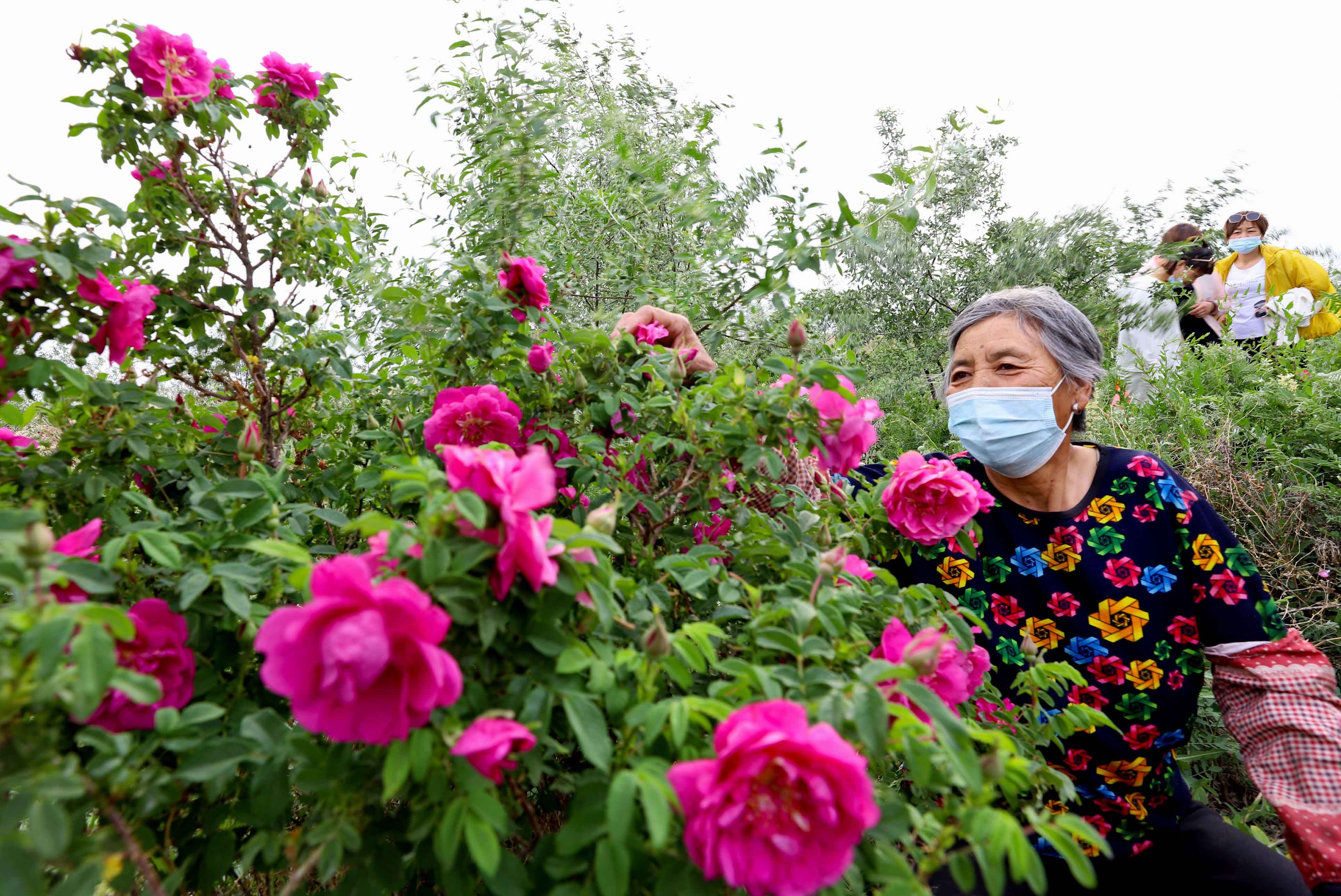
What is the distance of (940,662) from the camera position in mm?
1102

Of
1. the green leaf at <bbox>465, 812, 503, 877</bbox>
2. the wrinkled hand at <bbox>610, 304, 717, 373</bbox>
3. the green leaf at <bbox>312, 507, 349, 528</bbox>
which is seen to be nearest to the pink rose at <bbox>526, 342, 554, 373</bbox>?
the wrinkled hand at <bbox>610, 304, 717, 373</bbox>

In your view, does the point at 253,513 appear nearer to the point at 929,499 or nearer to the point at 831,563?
the point at 831,563

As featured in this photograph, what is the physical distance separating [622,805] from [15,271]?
1.17 meters

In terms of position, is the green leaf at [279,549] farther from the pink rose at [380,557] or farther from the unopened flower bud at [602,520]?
the unopened flower bud at [602,520]

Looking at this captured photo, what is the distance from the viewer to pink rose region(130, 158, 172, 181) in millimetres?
1527

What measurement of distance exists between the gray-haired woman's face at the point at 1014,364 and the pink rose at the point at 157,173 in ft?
6.72

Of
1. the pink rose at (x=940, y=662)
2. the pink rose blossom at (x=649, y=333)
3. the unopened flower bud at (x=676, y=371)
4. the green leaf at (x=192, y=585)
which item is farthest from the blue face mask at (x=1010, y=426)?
the green leaf at (x=192, y=585)

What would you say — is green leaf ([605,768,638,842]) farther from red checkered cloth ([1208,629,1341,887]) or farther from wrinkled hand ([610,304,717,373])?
red checkered cloth ([1208,629,1341,887])

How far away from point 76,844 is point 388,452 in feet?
3.09

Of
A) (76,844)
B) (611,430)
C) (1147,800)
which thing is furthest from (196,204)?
(1147,800)

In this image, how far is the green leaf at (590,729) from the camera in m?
0.72

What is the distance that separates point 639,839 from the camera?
73 centimetres

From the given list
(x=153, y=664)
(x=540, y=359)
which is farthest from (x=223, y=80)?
(x=153, y=664)

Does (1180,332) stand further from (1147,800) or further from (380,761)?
(380,761)
